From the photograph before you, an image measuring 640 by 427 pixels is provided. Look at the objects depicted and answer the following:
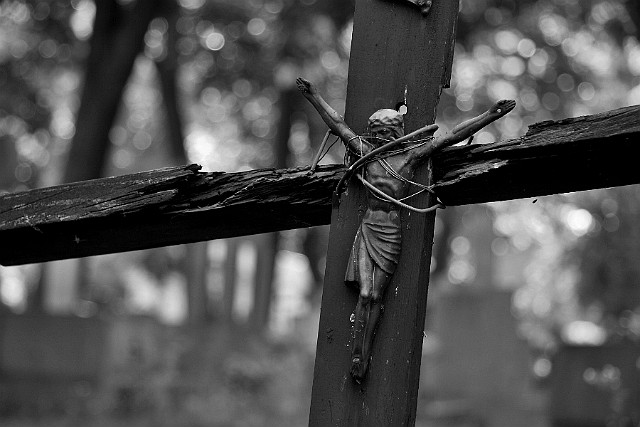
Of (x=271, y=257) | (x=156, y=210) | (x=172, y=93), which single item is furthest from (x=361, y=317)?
(x=271, y=257)

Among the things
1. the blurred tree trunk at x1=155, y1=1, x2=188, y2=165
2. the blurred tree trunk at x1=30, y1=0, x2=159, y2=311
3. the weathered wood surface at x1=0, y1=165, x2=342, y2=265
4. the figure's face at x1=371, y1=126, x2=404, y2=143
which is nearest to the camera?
the figure's face at x1=371, y1=126, x2=404, y2=143

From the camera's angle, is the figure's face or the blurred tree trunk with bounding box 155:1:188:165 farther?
the blurred tree trunk with bounding box 155:1:188:165

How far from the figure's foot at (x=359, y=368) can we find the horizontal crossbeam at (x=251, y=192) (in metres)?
0.53

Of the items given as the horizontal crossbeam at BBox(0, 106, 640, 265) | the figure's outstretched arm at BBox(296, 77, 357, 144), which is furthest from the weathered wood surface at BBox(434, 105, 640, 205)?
the figure's outstretched arm at BBox(296, 77, 357, 144)

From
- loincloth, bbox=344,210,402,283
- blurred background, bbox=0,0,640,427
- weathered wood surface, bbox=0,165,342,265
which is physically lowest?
loincloth, bbox=344,210,402,283

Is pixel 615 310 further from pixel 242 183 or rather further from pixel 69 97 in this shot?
pixel 69 97

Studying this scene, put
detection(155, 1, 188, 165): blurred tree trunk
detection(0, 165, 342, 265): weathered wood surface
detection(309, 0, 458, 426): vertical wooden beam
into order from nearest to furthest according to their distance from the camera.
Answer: detection(309, 0, 458, 426): vertical wooden beam < detection(0, 165, 342, 265): weathered wood surface < detection(155, 1, 188, 165): blurred tree trunk

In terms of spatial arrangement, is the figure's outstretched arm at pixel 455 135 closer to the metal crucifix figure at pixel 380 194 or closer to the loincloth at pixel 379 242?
the metal crucifix figure at pixel 380 194

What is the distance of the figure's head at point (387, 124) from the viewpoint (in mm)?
3109

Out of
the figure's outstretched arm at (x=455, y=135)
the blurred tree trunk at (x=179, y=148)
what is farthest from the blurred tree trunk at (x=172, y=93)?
the figure's outstretched arm at (x=455, y=135)

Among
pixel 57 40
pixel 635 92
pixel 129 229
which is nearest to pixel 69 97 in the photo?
pixel 57 40

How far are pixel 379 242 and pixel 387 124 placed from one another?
374mm

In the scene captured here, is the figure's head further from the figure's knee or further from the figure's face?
the figure's knee

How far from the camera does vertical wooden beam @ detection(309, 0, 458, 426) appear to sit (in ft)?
9.74
